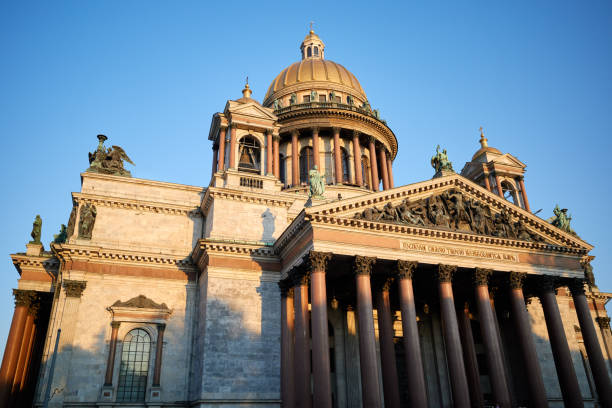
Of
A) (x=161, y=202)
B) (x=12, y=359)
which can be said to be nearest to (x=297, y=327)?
(x=161, y=202)

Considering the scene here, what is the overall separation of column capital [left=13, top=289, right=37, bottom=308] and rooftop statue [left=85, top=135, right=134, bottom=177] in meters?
8.36

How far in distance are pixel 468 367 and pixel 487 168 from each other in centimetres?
1986

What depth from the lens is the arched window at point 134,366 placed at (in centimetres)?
2522

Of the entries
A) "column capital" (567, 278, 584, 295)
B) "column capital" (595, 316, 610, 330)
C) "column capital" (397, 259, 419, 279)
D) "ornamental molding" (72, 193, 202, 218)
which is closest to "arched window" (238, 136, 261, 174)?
"ornamental molding" (72, 193, 202, 218)

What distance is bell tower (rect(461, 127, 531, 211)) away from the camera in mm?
41125

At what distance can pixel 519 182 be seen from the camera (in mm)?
42031

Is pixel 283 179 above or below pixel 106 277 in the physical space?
above

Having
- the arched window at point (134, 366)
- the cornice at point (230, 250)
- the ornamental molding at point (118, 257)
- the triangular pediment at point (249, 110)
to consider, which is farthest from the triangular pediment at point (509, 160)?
the arched window at point (134, 366)

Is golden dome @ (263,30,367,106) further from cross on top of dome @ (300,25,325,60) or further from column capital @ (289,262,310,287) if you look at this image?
column capital @ (289,262,310,287)

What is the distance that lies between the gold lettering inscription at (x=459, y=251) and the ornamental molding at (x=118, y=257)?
12869 mm

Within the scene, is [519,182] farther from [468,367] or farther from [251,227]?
[251,227]

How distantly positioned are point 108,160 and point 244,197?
30.6 feet

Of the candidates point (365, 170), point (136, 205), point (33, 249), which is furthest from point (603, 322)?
point (33, 249)

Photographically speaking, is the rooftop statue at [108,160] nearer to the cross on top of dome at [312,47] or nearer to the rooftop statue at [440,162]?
the rooftop statue at [440,162]
